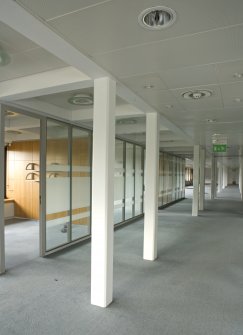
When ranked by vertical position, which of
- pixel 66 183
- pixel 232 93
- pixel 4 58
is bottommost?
pixel 66 183

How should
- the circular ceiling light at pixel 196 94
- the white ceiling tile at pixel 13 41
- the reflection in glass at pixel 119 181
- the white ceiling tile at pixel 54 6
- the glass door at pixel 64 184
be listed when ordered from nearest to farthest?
the white ceiling tile at pixel 54 6, the white ceiling tile at pixel 13 41, the circular ceiling light at pixel 196 94, the glass door at pixel 64 184, the reflection in glass at pixel 119 181

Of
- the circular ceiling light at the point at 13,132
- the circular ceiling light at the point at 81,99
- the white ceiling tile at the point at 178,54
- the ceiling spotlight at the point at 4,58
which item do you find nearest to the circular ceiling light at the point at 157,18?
the white ceiling tile at the point at 178,54

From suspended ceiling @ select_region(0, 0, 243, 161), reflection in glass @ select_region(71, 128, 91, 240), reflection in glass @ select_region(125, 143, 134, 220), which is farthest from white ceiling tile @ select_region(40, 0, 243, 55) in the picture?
reflection in glass @ select_region(125, 143, 134, 220)

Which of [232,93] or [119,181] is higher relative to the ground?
[232,93]

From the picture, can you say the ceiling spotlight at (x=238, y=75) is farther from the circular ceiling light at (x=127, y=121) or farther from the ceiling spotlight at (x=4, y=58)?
the circular ceiling light at (x=127, y=121)

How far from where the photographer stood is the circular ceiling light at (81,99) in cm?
429

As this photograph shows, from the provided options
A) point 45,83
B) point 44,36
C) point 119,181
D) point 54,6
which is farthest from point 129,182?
point 54,6

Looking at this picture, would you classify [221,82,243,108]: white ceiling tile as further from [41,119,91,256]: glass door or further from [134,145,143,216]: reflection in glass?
[134,145,143,216]: reflection in glass

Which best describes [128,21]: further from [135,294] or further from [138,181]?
[138,181]

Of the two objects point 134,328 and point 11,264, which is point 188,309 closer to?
point 134,328

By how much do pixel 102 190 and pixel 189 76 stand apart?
1.71 metres

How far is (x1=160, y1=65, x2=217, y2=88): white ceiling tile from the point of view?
2.86 metres

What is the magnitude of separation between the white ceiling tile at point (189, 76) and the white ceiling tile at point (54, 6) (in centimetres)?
139

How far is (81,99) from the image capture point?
4480 millimetres
